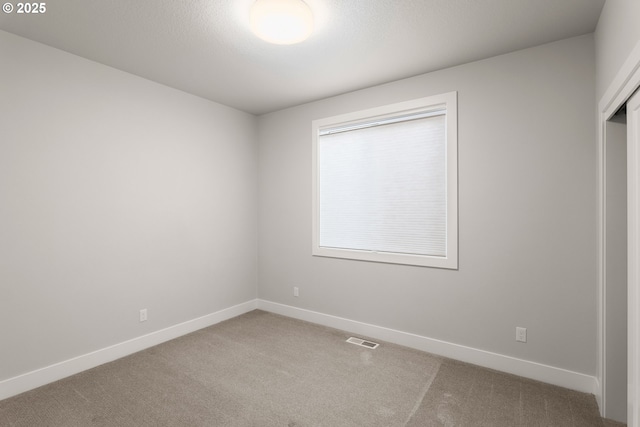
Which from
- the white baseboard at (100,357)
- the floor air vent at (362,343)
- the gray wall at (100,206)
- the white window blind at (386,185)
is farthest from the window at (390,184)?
the white baseboard at (100,357)

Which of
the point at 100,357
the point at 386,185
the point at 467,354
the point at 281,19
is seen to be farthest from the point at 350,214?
the point at 100,357

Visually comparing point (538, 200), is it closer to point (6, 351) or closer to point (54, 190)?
point (54, 190)

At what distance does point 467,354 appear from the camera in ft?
9.31

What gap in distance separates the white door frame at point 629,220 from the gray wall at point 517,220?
7.5 inches

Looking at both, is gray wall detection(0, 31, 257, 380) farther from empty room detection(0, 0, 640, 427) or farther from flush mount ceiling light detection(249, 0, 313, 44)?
flush mount ceiling light detection(249, 0, 313, 44)

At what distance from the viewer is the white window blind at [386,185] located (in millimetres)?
3092

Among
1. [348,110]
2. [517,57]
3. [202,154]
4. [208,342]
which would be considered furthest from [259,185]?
[517,57]

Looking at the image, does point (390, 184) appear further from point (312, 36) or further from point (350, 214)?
point (312, 36)

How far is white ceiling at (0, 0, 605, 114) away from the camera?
206 centimetres

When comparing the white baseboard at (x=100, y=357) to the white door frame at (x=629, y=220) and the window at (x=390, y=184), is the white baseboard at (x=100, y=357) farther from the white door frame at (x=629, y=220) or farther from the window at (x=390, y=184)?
the white door frame at (x=629, y=220)

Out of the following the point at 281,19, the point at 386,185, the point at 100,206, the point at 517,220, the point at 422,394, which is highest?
the point at 281,19

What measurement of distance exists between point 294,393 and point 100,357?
1.83 metres

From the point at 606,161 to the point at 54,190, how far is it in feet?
13.4

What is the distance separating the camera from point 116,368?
273 cm
